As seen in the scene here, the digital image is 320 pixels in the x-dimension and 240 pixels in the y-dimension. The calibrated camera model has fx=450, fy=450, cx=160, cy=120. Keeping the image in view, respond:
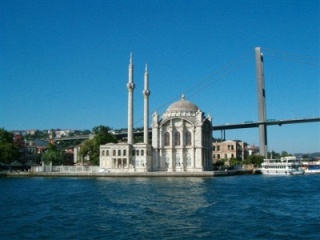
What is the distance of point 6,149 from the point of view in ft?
196

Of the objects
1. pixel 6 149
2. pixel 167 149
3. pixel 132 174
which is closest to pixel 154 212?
pixel 132 174

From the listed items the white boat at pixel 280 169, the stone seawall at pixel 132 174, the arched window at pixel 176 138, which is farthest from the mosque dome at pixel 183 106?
the white boat at pixel 280 169

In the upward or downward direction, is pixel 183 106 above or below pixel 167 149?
above

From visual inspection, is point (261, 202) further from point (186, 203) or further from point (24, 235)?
point (24, 235)

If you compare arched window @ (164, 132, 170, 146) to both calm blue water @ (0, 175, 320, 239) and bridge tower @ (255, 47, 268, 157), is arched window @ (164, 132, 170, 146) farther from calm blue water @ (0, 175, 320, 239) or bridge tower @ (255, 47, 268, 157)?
calm blue water @ (0, 175, 320, 239)

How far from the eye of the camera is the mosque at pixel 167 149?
5762 cm

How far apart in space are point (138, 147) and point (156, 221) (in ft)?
135

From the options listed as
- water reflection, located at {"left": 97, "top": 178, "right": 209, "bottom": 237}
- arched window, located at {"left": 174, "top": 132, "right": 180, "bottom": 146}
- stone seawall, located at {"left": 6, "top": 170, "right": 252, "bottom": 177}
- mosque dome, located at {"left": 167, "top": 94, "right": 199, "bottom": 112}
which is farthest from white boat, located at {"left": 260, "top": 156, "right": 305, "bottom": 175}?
water reflection, located at {"left": 97, "top": 178, "right": 209, "bottom": 237}

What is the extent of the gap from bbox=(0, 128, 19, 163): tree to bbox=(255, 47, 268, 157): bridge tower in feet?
127

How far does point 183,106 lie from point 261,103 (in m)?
21.2

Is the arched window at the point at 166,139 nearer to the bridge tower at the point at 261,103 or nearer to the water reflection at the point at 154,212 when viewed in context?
the bridge tower at the point at 261,103

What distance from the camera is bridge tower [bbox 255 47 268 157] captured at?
74.3 metres

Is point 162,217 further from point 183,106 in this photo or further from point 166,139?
point 183,106

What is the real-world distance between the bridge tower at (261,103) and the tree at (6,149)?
38.6 metres
